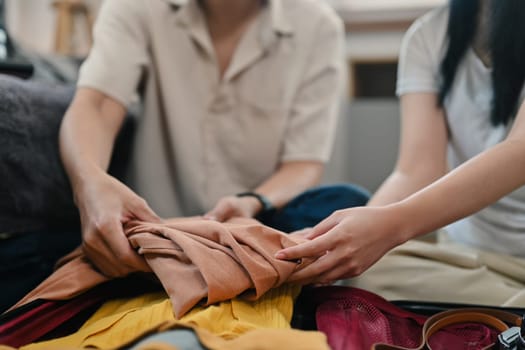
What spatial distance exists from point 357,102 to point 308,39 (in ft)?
2.62

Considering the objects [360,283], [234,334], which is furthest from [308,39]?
[234,334]

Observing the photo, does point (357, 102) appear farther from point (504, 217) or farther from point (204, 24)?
point (504, 217)

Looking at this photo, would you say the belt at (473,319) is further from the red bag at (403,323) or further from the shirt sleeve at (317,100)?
the shirt sleeve at (317,100)

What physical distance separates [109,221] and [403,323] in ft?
1.11

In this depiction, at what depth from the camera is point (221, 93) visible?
39.3 inches

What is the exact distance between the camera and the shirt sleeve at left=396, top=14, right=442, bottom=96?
2.85ft

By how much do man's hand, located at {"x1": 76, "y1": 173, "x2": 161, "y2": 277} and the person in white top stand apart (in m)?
0.18

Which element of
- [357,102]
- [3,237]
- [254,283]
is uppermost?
[254,283]

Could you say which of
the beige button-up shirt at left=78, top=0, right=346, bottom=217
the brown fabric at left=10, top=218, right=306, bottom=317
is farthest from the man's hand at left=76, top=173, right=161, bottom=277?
the beige button-up shirt at left=78, top=0, right=346, bottom=217

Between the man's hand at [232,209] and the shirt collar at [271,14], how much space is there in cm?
34

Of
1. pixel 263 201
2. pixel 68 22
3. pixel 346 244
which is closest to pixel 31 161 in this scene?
pixel 263 201

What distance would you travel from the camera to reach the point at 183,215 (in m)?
1.03

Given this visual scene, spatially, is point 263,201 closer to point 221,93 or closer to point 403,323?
point 221,93

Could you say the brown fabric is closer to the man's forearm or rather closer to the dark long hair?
the man's forearm
